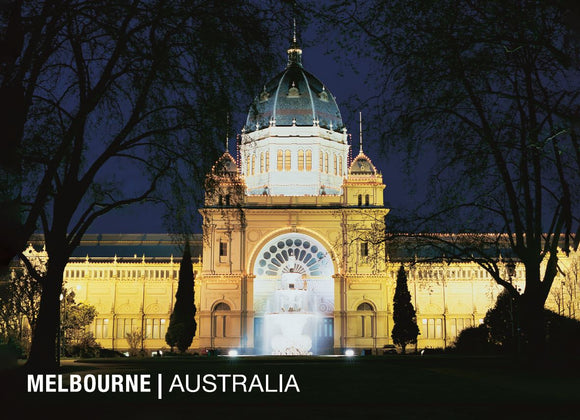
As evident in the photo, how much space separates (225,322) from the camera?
7825cm

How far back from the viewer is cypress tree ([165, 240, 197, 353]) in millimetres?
70500

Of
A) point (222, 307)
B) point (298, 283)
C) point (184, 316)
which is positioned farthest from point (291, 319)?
point (222, 307)

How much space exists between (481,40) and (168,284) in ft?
236

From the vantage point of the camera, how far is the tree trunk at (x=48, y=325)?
2377cm

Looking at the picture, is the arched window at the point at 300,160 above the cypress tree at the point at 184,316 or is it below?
above

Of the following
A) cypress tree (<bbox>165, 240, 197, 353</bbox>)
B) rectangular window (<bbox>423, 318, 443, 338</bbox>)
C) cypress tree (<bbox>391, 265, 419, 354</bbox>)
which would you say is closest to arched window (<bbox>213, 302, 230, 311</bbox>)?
cypress tree (<bbox>165, 240, 197, 353</bbox>)

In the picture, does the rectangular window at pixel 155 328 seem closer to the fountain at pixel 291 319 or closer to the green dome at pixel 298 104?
the fountain at pixel 291 319

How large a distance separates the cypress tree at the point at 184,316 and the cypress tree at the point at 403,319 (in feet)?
62.2

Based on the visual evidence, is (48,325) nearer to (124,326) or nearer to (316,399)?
(316,399)

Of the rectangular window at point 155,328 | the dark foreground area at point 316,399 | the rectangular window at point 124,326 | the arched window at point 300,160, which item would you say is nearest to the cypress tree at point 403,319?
the arched window at point 300,160

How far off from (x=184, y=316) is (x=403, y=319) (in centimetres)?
2040

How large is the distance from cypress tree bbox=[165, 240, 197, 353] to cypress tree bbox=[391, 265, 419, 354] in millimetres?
18947

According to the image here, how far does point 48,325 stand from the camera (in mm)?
24234

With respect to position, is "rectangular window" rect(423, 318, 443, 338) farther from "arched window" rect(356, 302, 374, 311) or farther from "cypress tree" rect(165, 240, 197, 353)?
"cypress tree" rect(165, 240, 197, 353)
